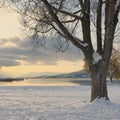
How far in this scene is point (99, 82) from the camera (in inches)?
699

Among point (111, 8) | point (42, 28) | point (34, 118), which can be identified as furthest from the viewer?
point (42, 28)

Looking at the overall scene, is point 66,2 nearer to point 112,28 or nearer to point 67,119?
point 112,28

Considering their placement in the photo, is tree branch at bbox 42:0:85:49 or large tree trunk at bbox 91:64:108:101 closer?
tree branch at bbox 42:0:85:49

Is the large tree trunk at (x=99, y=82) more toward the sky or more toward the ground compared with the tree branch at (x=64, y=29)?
more toward the ground

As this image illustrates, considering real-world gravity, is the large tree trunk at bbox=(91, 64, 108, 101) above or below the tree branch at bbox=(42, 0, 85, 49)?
below

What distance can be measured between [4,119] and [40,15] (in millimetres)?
8261

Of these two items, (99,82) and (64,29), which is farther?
(99,82)

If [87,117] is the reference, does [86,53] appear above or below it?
above

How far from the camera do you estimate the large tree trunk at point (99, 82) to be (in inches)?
697

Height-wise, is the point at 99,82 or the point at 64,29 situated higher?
the point at 64,29

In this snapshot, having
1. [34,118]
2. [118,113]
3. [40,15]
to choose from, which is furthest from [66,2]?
[34,118]

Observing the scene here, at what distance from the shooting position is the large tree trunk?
58.1 ft

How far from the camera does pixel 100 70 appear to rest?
17.7m

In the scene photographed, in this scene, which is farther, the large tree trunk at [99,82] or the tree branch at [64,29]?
the large tree trunk at [99,82]
